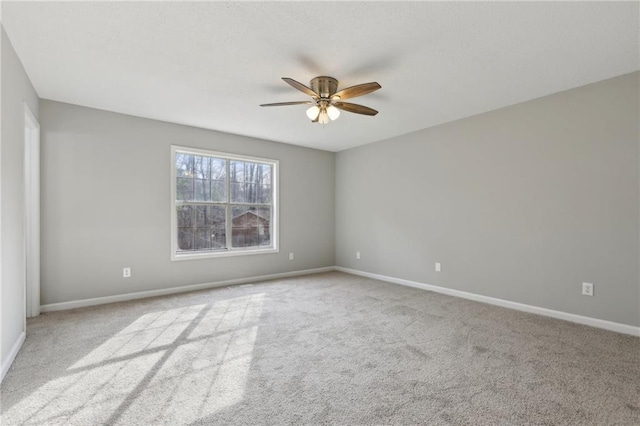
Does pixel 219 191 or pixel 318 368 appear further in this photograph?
pixel 219 191

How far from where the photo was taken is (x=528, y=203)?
350cm

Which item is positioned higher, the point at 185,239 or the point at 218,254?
the point at 185,239

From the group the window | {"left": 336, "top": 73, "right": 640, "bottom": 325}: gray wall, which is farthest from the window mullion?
{"left": 336, "top": 73, "right": 640, "bottom": 325}: gray wall

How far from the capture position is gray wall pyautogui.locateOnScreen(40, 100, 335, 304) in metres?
3.53

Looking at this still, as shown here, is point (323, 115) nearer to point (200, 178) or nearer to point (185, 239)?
point (200, 178)

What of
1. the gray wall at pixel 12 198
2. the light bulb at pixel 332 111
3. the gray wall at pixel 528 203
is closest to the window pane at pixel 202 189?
the gray wall at pixel 12 198

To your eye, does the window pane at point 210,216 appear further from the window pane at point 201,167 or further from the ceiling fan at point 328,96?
the ceiling fan at point 328,96

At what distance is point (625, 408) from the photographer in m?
1.76

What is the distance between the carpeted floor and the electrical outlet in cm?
36

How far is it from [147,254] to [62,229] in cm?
95

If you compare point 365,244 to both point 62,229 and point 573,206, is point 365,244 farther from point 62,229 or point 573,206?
point 62,229

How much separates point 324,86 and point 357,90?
34 cm

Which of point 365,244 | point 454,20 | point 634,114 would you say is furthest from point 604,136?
point 365,244

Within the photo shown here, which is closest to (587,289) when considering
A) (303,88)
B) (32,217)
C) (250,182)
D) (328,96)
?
(328,96)
